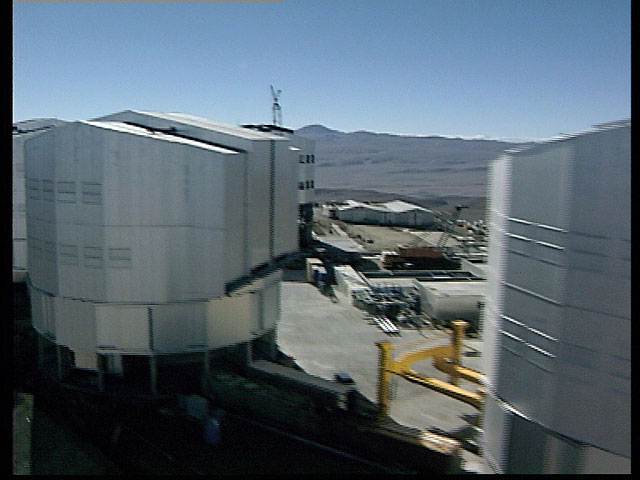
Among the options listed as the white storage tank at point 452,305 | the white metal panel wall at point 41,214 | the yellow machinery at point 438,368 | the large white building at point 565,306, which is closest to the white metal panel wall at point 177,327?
the white metal panel wall at point 41,214

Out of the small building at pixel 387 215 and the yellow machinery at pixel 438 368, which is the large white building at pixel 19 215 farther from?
the small building at pixel 387 215

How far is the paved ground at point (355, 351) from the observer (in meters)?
15.1

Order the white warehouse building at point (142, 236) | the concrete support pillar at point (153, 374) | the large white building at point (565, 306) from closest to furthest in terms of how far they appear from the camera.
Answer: the large white building at point (565, 306) < the white warehouse building at point (142, 236) < the concrete support pillar at point (153, 374)

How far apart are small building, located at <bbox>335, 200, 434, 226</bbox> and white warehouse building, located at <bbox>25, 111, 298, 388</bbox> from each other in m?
42.9

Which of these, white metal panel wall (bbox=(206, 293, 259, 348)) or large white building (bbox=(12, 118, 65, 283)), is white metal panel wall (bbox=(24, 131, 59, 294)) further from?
large white building (bbox=(12, 118, 65, 283))

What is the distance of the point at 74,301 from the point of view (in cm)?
1527

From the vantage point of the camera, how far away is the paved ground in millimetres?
15125

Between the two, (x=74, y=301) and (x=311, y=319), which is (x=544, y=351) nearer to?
(x=74, y=301)

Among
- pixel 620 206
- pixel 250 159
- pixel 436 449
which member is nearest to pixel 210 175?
pixel 250 159

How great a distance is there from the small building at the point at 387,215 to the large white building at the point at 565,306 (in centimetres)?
4720

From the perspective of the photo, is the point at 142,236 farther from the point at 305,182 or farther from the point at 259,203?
the point at 305,182

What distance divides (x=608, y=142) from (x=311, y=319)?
55.9 ft

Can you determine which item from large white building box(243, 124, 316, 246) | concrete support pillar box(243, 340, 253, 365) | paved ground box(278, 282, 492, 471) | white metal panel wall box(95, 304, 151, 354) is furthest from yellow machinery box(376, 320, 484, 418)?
large white building box(243, 124, 316, 246)

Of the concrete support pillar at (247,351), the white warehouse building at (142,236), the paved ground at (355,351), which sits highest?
the white warehouse building at (142,236)
